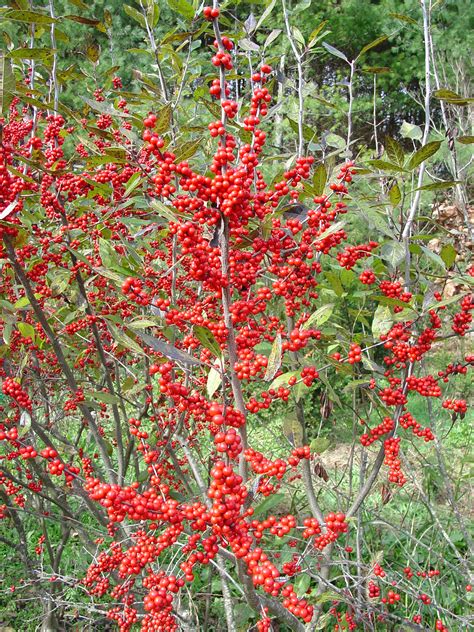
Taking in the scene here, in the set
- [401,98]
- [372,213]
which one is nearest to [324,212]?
[372,213]

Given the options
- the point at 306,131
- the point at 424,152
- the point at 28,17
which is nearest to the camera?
the point at 28,17

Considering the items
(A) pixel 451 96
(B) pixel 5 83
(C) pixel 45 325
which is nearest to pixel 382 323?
(A) pixel 451 96

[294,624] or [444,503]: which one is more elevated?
[294,624]

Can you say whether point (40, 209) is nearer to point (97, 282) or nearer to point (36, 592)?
point (97, 282)

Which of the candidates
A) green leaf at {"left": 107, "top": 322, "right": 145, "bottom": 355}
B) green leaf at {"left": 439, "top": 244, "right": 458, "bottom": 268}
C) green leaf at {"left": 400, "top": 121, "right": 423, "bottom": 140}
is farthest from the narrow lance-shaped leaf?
green leaf at {"left": 400, "top": 121, "right": 423, "bottom": 140}

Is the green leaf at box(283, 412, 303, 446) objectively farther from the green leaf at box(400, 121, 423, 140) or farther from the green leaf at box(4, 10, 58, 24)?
the green leaf at box(4, 10, 58, 24)

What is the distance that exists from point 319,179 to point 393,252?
0.36 m

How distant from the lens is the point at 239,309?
58.9 inches

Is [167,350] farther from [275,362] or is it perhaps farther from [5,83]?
[5,83]

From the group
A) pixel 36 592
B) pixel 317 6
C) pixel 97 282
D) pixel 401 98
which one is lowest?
pixel 36 592

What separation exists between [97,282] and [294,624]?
1915 millimetres

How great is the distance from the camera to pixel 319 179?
69.6 inches

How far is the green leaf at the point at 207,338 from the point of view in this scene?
1.42 m

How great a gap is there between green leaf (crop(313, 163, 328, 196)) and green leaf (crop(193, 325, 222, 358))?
674 millimetres
